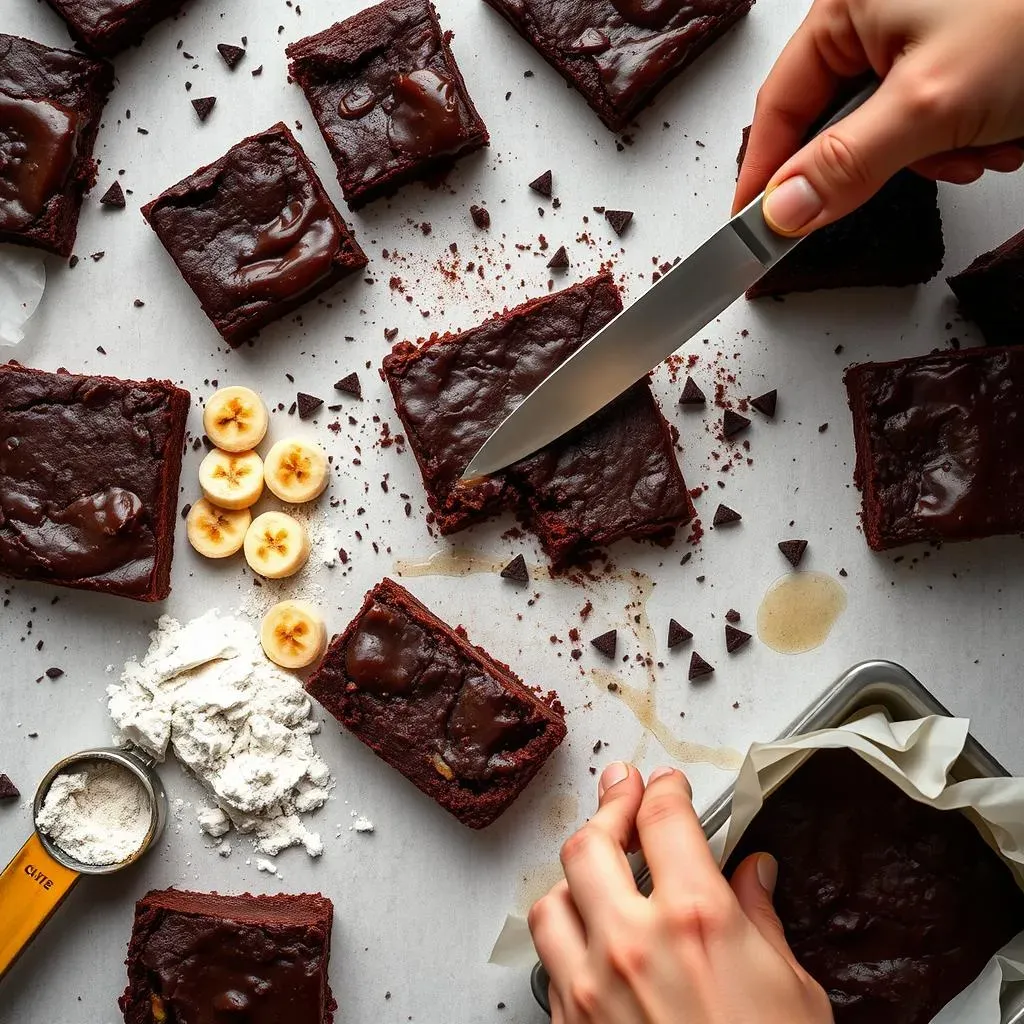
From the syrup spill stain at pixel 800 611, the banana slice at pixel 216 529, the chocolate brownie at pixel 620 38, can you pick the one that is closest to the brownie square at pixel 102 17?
the chocolate brownie at pixel 620 38

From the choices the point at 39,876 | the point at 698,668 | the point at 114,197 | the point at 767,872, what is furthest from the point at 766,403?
the point at 39,876

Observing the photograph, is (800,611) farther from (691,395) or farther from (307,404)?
(307,404)

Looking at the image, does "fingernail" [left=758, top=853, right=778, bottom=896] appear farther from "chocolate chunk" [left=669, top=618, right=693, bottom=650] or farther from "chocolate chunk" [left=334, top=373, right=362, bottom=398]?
"chocolate chunk" [left=334, top=373, right=362, bottom=398]

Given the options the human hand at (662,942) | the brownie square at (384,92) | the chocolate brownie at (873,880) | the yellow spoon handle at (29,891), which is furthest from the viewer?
the brownie square at (384,92)

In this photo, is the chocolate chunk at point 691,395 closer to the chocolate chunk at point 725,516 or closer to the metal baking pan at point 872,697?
the chocolate chunk at point 725,516

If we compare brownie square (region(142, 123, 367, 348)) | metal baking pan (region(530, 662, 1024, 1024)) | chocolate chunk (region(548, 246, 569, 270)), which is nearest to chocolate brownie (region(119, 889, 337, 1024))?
metal baking pan (region(530, 662, 1024, 1024))

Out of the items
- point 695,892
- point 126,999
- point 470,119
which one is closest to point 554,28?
point 470,119
